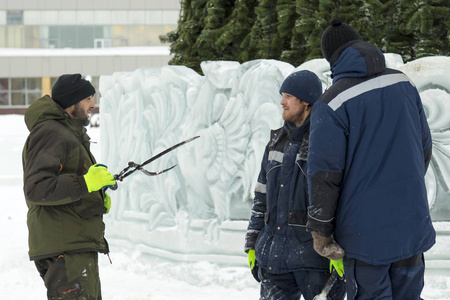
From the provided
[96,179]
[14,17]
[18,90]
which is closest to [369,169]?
[96,179]

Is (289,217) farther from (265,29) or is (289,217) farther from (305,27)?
(265,29)

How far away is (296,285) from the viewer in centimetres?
385

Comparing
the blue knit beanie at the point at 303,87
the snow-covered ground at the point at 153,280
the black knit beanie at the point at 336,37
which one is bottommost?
the snow-covered ground at the point at 153,280

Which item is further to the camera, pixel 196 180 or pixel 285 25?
pixel 285 25

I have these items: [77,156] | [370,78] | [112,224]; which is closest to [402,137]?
[370,78]

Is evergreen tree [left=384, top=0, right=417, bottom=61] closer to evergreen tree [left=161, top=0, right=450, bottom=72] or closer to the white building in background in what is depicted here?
evergreen tree [left=161, top=0, right=450, bottom=72]

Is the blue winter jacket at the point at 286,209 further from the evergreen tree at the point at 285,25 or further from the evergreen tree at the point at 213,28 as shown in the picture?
the evergreen tree at the point at 213,28

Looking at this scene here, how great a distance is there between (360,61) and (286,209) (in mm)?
930

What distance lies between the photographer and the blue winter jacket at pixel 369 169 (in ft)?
10.1

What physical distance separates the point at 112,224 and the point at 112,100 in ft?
4.55

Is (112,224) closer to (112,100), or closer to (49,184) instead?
(112,100)

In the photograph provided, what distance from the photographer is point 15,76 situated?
47.0 m

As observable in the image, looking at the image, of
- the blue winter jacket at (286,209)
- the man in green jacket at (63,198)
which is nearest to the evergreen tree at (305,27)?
the blue winter jacket at (286,209)

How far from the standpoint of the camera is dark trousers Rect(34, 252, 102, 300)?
381cm
